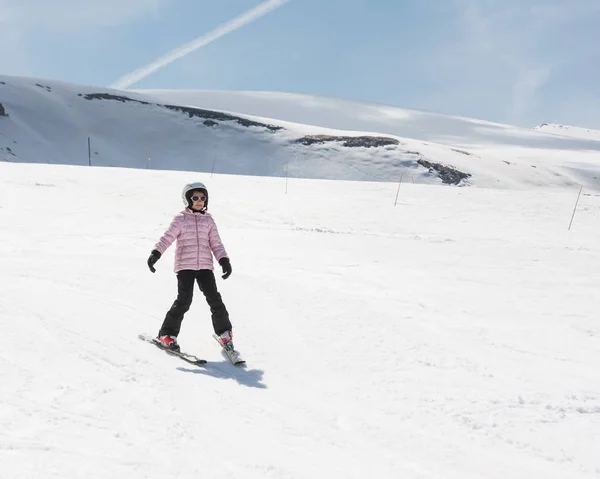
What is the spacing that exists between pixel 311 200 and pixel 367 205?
5.76 ft

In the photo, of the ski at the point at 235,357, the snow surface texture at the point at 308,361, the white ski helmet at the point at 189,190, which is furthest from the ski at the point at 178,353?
the white ski helmet at the point at 189,190

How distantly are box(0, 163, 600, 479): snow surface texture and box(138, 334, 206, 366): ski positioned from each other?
0.09 meters

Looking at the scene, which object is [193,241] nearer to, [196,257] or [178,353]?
[196,257]

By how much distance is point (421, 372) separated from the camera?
14.6 feet

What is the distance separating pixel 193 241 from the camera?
4930mm

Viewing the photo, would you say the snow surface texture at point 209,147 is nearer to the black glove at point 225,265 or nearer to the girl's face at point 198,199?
the girl's face at point 198,199

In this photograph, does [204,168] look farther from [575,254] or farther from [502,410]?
[502,410]

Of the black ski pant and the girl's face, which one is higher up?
the girl's face

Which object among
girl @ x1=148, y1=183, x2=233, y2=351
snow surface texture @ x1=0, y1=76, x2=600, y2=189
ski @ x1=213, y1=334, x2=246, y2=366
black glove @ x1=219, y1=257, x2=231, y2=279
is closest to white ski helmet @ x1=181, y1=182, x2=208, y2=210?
girl @ x1=148, y1=183, x2=233, y2=351

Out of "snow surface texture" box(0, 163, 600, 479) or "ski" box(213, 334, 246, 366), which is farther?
"ski" box(213, 334, 246, 366)

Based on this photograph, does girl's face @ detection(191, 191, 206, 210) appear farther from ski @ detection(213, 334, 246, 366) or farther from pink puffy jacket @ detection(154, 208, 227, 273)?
ski @ detection(213, 334, 246, 366)

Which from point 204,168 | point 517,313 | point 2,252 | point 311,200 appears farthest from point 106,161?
point 517,313

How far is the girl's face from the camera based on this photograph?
4938 millimetres

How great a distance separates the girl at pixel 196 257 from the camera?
15.7 ft
